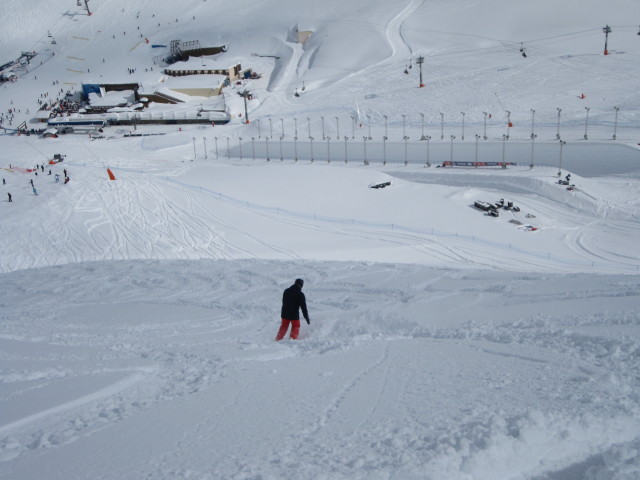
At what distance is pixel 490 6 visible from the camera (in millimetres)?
46719

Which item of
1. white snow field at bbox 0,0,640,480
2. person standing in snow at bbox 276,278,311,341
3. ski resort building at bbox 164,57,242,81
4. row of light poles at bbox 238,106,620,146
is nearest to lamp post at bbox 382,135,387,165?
white snow field at bbox 0,0,640,480

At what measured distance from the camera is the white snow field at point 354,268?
3.16 m

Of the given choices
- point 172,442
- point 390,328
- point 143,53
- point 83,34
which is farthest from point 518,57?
point 83,34

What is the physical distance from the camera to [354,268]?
9305 millimetres

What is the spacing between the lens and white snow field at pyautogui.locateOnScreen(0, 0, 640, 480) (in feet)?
10.4

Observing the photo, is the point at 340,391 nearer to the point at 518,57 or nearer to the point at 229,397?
the point at 229,397

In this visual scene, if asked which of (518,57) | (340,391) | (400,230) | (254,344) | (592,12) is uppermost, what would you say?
(592,12)

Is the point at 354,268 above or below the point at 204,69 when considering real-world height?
below

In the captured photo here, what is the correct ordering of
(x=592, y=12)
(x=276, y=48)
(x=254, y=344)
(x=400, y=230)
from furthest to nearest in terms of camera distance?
(x=276, y=48)
(x=592, y=12)
(x=400, y=230)
(x=254, y=344)

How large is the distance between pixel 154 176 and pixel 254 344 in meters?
19.6

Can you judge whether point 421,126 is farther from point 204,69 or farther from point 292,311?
point 292,311

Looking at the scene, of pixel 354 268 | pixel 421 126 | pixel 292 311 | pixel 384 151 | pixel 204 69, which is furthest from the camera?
pixel 204 69

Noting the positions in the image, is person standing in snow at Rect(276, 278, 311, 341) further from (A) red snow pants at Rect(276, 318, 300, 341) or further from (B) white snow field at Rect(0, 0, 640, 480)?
(B) white snow field at Rect(0, 0, 640, 480)

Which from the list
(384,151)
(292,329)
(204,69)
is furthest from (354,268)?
(204,69)
